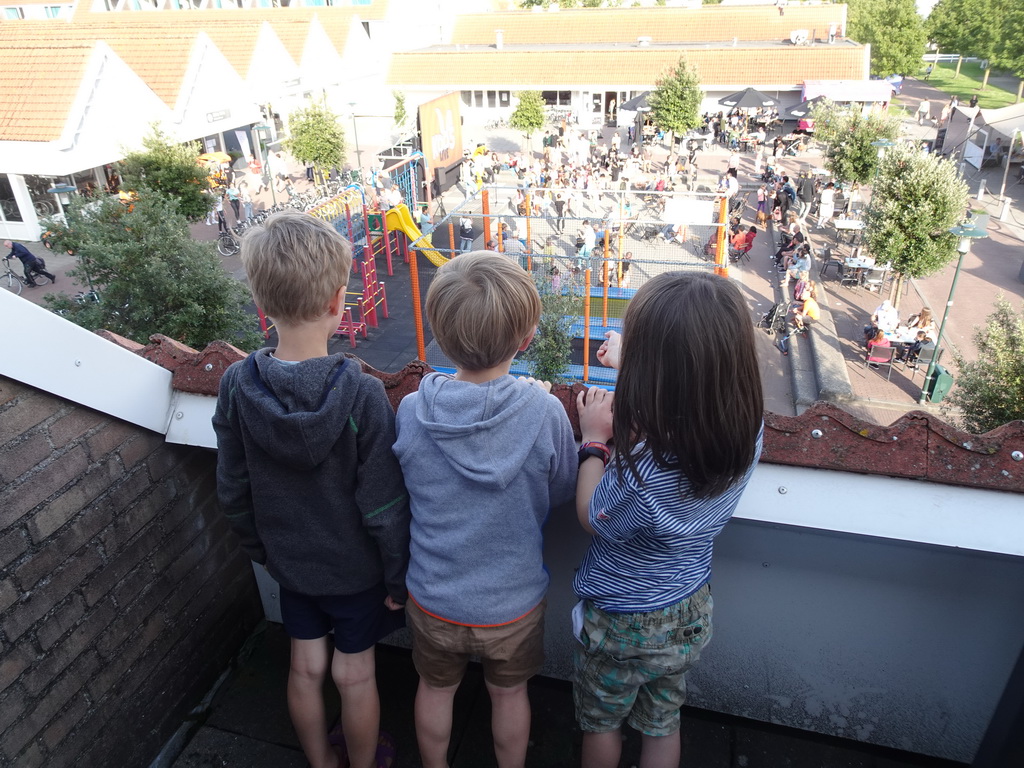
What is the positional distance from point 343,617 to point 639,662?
2.63ft

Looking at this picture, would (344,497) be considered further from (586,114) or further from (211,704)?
(586,114)

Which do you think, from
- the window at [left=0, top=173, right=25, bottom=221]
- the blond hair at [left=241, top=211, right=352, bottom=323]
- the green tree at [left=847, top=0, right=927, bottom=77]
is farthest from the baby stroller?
the green tree at [left=847, top=0, right=927, bottom=77]

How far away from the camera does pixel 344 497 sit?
Result: 1803 mm

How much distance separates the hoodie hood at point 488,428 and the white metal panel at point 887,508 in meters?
0.64

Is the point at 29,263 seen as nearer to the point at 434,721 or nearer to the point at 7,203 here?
the point at 7,203

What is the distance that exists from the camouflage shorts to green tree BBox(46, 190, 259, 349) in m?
4.23

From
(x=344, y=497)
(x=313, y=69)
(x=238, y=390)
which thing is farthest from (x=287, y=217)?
(x=313, y=69)

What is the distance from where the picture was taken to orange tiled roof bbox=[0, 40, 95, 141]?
56.4 feet

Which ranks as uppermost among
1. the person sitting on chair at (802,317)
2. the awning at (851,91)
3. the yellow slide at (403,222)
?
the awning at (851,91)

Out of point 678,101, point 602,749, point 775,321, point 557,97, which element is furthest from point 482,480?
point 557,97

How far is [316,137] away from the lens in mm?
18875

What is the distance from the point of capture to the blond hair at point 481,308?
5.30 feet

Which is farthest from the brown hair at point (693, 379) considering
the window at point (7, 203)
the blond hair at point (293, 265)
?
the window at point (7, 203)

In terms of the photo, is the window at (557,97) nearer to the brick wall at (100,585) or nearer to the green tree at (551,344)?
the green tree at (551,344)
